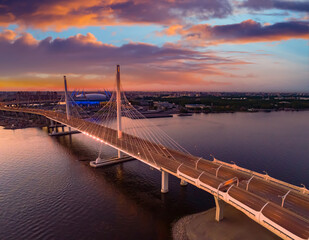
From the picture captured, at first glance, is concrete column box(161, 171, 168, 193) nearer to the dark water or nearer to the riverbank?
the dark water

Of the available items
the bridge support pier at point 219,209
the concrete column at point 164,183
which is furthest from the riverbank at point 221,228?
the concrete column at point 164,183

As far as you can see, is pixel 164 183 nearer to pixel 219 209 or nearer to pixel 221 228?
pixel 219 209

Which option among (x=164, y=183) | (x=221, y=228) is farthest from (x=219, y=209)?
(x=164, y=183)

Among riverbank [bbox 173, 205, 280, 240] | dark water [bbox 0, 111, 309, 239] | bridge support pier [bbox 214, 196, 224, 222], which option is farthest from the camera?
dark water [bbox 0, 111, 309, 239]

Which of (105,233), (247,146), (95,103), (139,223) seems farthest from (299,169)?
(95,103)

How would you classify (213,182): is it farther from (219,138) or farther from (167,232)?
(219,138)

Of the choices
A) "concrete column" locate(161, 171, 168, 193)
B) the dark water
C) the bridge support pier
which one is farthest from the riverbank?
"concrete column" locate(161, 171, 168, 193)

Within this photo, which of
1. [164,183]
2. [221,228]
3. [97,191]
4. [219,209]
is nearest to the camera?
[221,228]
